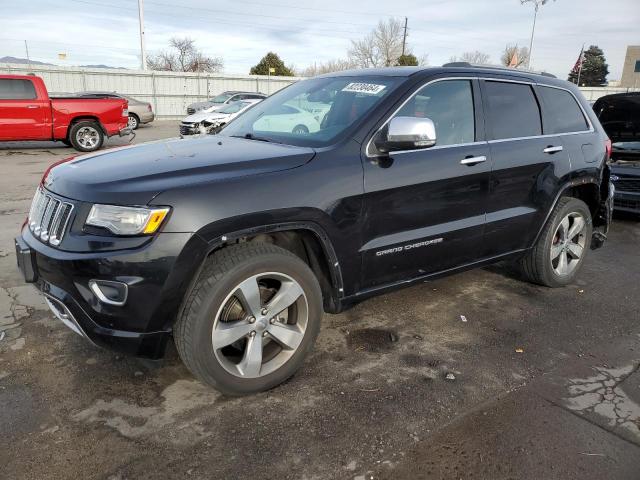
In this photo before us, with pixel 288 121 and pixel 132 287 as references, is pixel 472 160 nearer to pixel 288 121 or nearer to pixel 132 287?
pixel 288 121

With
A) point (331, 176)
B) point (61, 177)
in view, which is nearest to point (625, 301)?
point (331, 176)

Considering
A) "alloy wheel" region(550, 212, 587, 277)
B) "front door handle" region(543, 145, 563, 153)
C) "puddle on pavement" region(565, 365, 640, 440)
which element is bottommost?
"puddle on pavement" region(565, 365, 640, 440)

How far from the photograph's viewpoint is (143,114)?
21766mm

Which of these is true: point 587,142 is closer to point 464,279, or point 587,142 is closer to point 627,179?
point 464,279

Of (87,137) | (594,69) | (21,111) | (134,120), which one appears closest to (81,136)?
(87,137)

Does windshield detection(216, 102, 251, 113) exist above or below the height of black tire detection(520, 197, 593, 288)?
above

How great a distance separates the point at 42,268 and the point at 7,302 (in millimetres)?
1718

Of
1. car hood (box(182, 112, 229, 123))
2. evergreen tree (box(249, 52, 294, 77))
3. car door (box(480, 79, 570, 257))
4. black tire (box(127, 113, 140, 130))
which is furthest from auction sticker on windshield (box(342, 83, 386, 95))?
evergreen tree (box(249, 52, 294, 77))

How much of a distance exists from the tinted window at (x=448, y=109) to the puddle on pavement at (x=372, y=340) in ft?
4.47

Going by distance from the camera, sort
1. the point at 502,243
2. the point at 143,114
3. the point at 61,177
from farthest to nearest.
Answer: the point at 143,114
the point at 502,243
the point at 61,177

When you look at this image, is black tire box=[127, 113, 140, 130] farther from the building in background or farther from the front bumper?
the building in background

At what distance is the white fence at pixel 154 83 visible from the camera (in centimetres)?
2559

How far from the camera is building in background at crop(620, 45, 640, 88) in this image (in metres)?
50.3

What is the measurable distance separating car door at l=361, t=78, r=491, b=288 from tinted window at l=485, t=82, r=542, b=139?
0.17 meters
